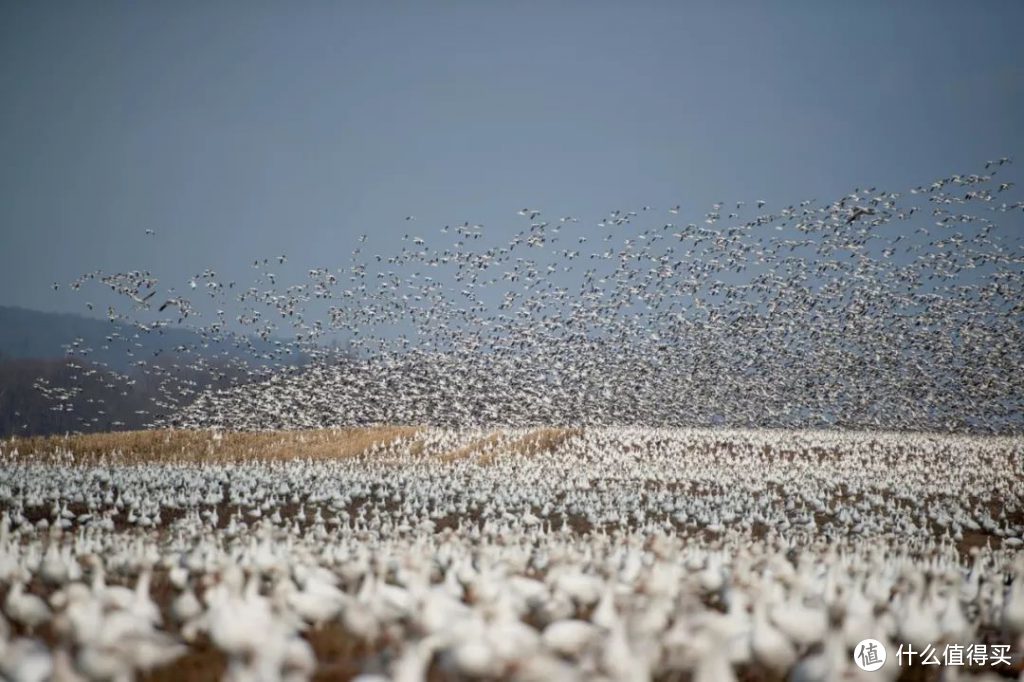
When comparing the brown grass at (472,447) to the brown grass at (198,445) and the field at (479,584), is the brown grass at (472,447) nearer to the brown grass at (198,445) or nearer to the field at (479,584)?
the brown grass at (198,445)

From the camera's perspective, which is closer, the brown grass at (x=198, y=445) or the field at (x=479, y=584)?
the field at (x=479, y=584)

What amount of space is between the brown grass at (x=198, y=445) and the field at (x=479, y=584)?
→ 743cm

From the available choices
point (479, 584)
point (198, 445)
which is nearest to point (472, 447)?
point (198, 445)

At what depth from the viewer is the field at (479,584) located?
26.2 ft

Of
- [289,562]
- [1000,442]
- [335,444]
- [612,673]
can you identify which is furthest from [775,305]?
[612,673]

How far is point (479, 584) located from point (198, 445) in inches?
1230

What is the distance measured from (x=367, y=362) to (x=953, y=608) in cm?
4665

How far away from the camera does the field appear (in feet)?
26.2

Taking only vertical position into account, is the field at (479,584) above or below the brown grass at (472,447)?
below

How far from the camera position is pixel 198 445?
38875mm

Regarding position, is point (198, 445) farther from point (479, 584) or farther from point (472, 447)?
point (479, 584)

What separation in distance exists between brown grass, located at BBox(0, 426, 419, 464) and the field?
24.4ft

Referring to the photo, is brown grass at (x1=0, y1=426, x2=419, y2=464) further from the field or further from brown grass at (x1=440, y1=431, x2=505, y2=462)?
the field

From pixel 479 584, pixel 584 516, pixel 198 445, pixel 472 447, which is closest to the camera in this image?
pixel 479 584
